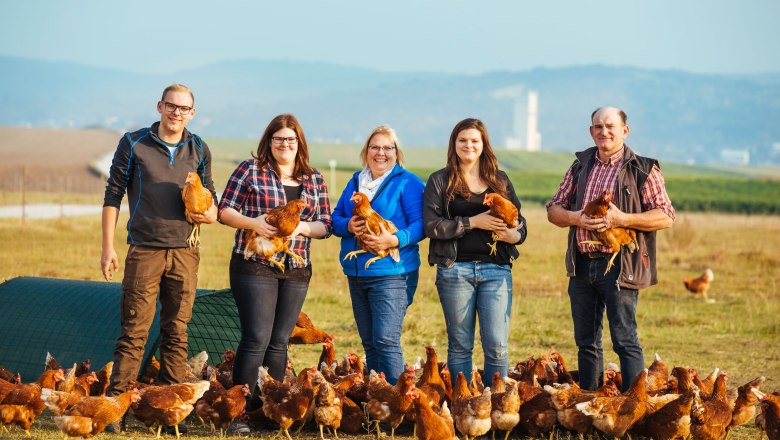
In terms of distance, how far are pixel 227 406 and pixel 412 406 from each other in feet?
4.58

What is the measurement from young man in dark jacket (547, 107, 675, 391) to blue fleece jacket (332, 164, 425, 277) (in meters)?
1.07

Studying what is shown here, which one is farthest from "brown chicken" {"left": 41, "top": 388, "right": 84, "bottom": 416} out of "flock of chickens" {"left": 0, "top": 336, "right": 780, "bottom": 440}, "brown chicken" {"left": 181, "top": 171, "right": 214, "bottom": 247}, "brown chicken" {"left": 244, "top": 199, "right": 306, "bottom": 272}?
"brown chicken" {"left": 244, "top": 199, "right": 306, "bottom": 272}

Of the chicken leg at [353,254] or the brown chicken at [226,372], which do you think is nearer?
the chicken leg at [353,254]

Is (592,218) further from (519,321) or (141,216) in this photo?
(519,321)

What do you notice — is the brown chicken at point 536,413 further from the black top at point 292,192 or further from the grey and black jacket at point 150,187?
the grey and black jacket at point 150,187

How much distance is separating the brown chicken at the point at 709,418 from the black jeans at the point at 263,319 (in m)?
3.02

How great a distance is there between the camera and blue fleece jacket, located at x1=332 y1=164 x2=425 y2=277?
6859 mm

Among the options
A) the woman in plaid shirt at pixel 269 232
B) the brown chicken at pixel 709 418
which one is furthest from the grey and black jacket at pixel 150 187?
the brown chicken at pixel 709 418

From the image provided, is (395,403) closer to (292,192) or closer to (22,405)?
(292,192)

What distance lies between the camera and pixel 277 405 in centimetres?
677

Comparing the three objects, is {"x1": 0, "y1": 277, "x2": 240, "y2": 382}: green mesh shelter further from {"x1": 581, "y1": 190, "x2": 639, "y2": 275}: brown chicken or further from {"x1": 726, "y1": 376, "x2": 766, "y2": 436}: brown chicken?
{"x1": 726, "y1": 376, "x2": 766, "y2": 436}: brown chicken

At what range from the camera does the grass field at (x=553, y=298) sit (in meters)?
11.0

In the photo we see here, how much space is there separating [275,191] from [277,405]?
1.59 m

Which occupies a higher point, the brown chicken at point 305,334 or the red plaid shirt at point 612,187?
the red plaid shirt at point 612,187
